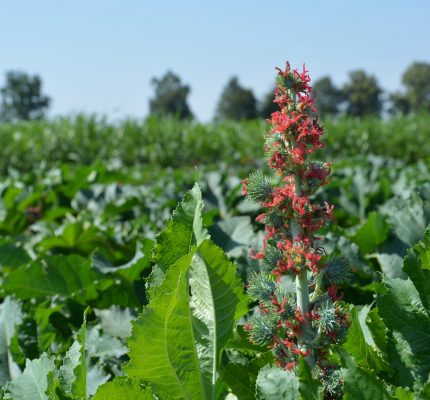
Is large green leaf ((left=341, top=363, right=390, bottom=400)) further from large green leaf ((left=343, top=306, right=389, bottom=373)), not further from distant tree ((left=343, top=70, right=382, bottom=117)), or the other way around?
distant tree ((left=343, top=70, right=382, bottom=117))

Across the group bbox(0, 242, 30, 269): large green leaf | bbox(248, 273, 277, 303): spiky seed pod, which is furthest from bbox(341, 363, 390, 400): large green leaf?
bbox(0, 242, 30, 269): large green leaf

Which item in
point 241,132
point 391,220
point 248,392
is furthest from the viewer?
point 241,132

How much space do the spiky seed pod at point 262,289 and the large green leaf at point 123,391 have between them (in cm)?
26

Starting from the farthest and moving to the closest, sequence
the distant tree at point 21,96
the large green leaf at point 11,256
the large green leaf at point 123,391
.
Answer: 1. the distant tree at point 21,96
2. the large green leaf at point 11,256
3. the large green leaf at point 123,391

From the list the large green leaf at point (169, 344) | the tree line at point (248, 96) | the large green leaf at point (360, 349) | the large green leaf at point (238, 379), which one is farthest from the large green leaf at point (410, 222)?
the tree line at point (248, 96)

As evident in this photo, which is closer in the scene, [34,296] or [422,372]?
[422,372]

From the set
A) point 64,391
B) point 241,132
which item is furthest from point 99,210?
point 241,132

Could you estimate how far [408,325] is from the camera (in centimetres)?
128

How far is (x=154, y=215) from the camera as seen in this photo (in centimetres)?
383

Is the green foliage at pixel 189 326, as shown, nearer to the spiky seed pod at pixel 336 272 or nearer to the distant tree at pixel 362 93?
the spiky seed pod at pixel 336 272

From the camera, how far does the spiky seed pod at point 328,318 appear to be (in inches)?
43.9

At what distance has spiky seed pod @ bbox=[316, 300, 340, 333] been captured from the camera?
43.9 inches

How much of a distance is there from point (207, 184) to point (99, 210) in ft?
2.66

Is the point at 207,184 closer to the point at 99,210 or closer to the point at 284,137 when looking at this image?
the point at 99,210
